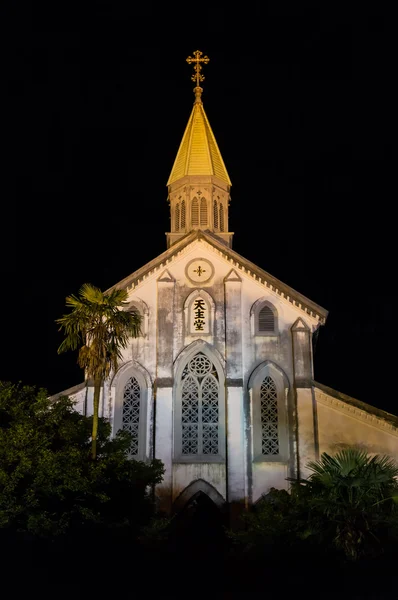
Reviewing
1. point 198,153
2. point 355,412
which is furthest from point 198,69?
point 355,412

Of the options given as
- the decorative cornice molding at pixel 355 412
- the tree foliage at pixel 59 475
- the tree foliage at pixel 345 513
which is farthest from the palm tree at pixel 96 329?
the decorative cornice molding at pixel 355 412

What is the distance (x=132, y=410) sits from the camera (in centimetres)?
3362

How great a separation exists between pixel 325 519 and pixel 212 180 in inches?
919

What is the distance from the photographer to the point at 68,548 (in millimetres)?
21500

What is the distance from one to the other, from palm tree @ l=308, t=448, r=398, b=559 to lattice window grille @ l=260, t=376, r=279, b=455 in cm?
1093

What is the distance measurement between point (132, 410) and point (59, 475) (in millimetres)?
10956

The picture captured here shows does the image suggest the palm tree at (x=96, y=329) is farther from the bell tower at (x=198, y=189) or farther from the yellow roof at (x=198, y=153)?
the yellow roof at (x=198, y=153)

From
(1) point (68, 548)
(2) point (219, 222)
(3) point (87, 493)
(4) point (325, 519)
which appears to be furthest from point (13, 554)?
(2) point (219, 222)

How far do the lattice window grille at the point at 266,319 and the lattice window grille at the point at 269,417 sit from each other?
2.32m

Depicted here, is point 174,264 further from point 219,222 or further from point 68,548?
point 68,548

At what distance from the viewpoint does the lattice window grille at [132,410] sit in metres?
33.0

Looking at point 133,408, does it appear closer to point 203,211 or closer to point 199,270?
point 199,270

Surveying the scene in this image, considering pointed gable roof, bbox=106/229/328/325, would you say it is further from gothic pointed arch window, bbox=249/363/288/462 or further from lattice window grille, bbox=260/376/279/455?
lattice window grille, bbox=260/376/279/455

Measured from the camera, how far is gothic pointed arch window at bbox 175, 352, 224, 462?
32.9 m
